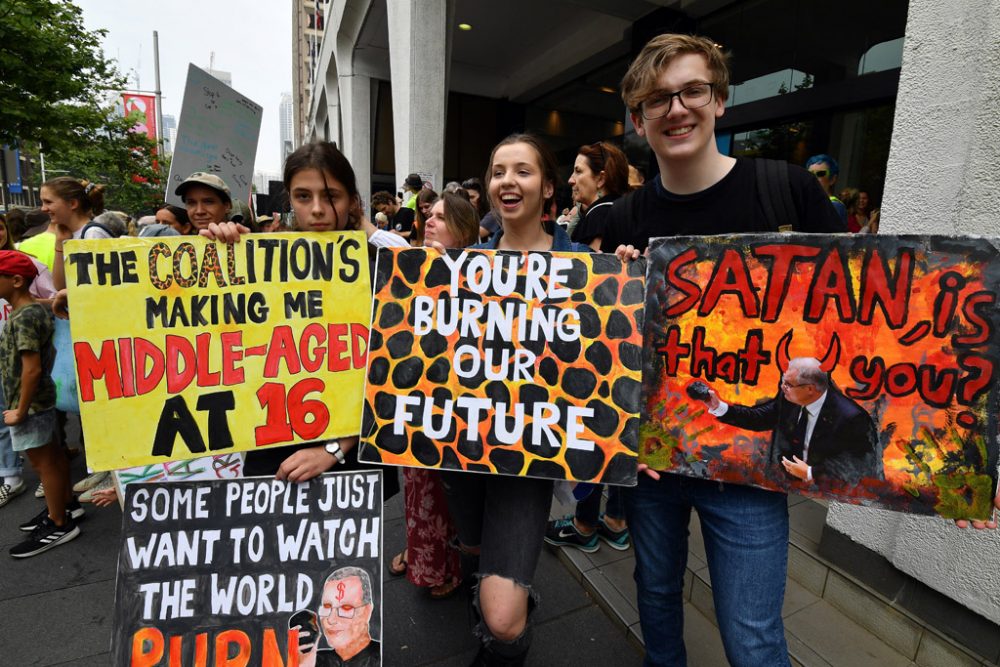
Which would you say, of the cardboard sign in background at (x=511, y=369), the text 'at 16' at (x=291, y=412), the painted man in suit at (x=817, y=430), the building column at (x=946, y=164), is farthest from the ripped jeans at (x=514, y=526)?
the building column at (x=946, y=164)

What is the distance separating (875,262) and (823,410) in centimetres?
41

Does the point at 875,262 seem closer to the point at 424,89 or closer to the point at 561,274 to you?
the point at 561,274

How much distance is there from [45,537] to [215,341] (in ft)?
9.13

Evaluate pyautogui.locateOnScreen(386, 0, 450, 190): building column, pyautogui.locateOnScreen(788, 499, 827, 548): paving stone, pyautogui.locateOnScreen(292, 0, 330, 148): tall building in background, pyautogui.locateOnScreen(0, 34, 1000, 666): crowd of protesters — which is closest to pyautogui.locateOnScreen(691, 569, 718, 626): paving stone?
pyautogui.locateOnScreen(788, 499, 827, 548): paving stone

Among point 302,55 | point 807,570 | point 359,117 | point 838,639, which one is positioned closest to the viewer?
point 838,639

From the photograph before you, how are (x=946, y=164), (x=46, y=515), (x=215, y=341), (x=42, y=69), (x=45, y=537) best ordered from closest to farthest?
(x=215, y=341), (x=946, y=164), (x=45, y=537), (x=46, y=515), (x=42, y=69)

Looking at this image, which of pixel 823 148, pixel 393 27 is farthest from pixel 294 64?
pixel 823 148

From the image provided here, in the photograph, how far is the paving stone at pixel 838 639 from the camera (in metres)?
2.17

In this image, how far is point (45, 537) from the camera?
3.18 meters

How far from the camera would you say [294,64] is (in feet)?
207

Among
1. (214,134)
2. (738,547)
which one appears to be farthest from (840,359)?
(214,134)

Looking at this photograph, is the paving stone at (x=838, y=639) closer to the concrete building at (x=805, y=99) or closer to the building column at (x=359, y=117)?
the concrete building at (x=805, y=99)

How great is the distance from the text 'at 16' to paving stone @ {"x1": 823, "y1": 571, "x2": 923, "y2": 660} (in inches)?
97.9

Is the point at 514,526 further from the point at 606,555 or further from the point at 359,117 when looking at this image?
the point at 359,117
